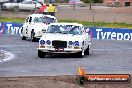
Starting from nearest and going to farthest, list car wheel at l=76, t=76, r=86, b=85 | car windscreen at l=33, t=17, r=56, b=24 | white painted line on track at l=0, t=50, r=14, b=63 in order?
car wheel at l=76, t=76, r=86, b=85, white painted line on track at l=0, t=50, r=14, b=63, car windscreen at l=33, t=17, r=56, b=24

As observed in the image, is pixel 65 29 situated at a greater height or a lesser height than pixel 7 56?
greater

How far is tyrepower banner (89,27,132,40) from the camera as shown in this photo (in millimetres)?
37344

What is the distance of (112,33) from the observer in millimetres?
38188

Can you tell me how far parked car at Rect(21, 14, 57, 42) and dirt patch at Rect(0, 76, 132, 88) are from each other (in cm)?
1731

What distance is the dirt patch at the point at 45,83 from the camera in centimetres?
1415

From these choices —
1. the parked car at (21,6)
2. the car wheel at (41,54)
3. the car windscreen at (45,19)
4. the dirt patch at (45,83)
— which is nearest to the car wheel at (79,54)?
the car wheel at (41,54)

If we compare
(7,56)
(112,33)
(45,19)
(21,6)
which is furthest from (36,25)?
(21,6)

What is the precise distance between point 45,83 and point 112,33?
23.9m

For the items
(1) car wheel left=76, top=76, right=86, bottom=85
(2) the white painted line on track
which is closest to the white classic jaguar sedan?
(2) the white painted line on track

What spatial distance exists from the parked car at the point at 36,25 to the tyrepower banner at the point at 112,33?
5701 millimetres

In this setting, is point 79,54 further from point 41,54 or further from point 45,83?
point 45,83

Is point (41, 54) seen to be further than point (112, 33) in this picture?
No

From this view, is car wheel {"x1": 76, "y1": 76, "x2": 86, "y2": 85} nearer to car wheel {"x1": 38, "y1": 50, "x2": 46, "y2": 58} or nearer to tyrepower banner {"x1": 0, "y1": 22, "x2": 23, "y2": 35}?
car wheel {"x1": 38, "y1": 50, "x2": 46, "y2": 58}

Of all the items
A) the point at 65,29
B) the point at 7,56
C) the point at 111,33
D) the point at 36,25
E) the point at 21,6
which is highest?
the point at 65,29
